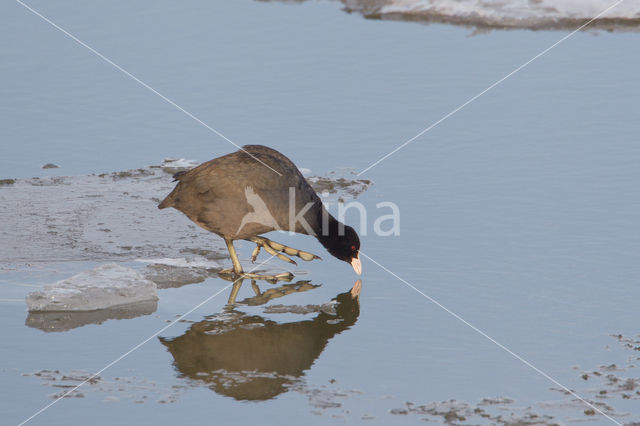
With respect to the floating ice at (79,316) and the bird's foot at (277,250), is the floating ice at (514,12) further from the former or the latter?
the floating ice at (79,316)

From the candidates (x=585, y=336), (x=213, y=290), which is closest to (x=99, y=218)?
(x=213, y=290)

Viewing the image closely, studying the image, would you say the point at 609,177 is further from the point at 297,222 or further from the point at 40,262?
the point at 40,262

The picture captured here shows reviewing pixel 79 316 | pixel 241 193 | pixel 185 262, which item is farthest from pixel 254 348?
pixel 185 262

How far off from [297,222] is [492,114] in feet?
14.0

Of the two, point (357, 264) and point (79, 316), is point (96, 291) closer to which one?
point (79, 316)

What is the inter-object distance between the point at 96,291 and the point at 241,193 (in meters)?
1.37

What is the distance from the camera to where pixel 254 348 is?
21.3 feet

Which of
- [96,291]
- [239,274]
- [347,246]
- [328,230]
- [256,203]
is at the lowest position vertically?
[96,291]

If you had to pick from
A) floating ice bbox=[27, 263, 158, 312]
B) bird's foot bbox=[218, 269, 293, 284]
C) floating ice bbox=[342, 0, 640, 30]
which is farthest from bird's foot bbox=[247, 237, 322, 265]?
floating ice bbox=[342, 0, 640, 30]

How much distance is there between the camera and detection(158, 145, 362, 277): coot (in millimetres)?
7730

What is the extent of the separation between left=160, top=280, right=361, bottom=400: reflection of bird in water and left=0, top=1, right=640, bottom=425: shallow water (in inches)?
1.3

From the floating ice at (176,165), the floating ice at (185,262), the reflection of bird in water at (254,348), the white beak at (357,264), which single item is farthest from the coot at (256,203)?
the floating ice at (176,165)

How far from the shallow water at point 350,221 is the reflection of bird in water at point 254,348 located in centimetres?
3

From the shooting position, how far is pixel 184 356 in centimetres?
636
